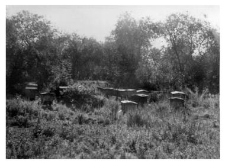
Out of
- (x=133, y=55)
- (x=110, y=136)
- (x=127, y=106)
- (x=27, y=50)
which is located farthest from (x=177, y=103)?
(x=133, y=55)

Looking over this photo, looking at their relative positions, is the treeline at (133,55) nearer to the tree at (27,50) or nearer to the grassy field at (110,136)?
the tree at (27,50)

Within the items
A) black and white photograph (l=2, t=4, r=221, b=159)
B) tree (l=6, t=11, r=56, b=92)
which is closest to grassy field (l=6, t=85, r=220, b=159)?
black and white photograph (l=2, t=4, r=221, b=159)

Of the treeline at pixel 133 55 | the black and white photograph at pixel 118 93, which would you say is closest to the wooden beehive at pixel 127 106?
the black and white photograph at pixel 118 93

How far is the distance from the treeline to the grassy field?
6.13 metres

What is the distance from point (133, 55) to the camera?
21.8 m

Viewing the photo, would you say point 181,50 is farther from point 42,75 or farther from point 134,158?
point 134,158

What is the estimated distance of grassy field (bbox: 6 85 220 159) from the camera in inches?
222

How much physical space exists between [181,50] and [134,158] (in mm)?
14787

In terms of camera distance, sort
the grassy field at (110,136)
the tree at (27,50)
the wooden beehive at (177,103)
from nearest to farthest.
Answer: the grassy field at (110,136)
the wooden beehive at (177,103)
the tree at (27,50)

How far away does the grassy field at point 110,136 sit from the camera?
18.5ft

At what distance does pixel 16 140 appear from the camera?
239 inches

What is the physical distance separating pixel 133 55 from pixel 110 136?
15773 millimetres

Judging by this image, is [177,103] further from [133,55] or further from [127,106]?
[133,55]

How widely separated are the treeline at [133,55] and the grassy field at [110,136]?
241 inches
